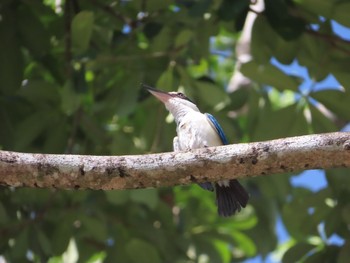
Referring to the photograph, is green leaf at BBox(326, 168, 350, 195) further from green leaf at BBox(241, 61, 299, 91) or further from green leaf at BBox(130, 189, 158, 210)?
green leaf at BBox(130, 189, 158, 210)

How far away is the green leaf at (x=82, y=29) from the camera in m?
6.12

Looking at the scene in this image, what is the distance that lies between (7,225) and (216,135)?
2.20m

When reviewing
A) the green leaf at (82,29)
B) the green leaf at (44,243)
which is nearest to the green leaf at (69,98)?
the green leaf at (82,29)

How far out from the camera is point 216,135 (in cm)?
591

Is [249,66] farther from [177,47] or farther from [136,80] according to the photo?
[136,80]

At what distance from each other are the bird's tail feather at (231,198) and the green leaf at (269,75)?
1156 millimetres

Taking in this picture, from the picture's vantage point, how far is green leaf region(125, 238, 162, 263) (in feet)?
23.3

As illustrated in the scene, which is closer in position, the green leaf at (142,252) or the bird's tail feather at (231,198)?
the bird's tail feather at (231,198)

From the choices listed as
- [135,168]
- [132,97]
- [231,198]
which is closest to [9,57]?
[132,97]

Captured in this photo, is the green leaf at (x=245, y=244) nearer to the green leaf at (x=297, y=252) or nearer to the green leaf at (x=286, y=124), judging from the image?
the green leaf at (x=297, y=252)

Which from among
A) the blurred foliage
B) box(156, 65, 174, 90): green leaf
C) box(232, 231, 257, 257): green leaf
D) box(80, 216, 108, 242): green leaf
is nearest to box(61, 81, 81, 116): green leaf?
the blurred foliage

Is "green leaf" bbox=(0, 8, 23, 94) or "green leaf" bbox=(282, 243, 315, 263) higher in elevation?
"green leaf" bbox=(0, 8, 23, 94)

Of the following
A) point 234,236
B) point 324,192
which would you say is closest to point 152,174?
point 324,192

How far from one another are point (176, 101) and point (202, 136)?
66cm
